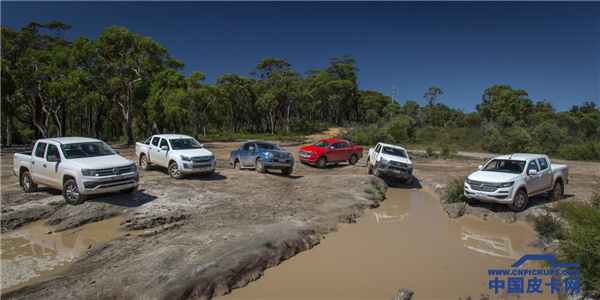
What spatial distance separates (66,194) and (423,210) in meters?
11.1

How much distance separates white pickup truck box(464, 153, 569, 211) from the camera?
8906 millimetres

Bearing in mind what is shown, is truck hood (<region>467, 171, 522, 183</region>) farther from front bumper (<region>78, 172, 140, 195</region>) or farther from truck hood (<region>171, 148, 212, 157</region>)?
front bumper (<region>78, 172, 140, 195</region>)

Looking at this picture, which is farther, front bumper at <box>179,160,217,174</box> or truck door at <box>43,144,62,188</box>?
front bumper at <box>179,160,217,174</box>

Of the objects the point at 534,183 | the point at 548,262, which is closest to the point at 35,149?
the point at 548,262

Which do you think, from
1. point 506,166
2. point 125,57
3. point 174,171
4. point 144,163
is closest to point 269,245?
point 174,171

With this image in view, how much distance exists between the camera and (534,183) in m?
9.34

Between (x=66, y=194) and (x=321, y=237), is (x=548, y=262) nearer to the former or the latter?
(x=321, y=237)

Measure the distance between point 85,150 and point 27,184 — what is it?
7.67 ft

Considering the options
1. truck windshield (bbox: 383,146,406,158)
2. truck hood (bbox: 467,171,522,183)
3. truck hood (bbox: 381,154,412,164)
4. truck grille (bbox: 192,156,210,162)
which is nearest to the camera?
truck hood (bbox: 467,171,522,183)

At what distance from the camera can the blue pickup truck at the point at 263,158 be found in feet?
48.1

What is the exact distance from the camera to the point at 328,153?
18203 mm

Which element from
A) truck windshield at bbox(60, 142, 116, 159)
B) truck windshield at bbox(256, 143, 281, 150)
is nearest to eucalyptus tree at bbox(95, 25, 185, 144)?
truck windshield at bbox(256, 143, 281, 150)

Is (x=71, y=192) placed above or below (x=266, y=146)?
below

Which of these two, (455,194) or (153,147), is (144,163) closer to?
(153,147)
